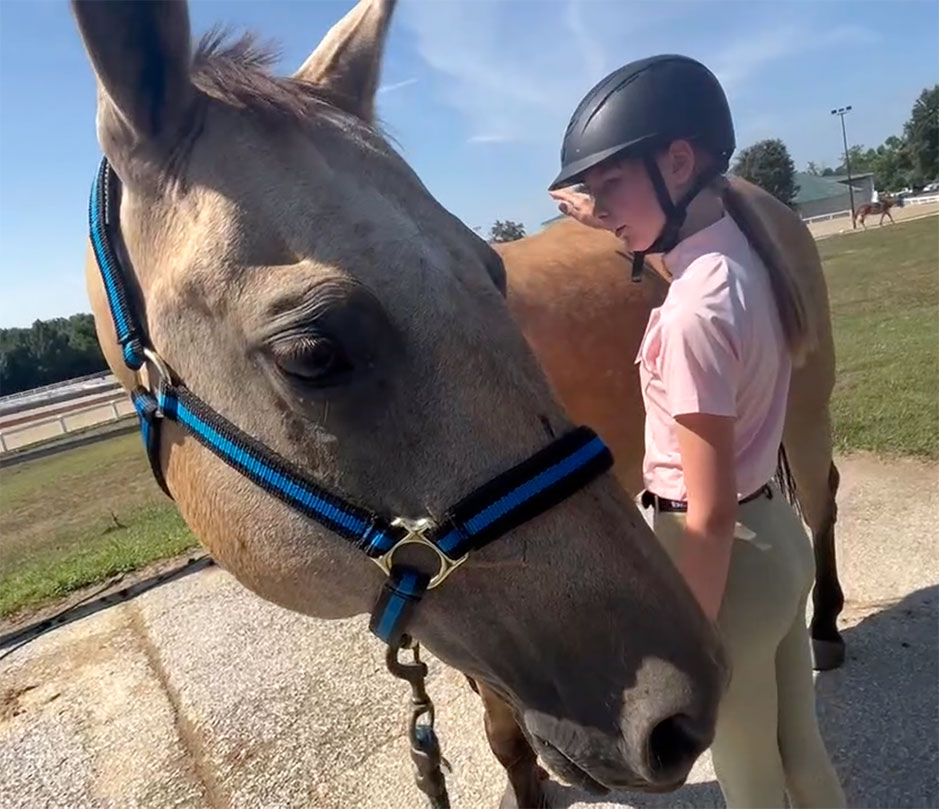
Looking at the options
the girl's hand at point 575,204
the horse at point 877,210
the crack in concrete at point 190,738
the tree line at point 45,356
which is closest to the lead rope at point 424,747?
the girl's hand at point 575,204

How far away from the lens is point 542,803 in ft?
8.87

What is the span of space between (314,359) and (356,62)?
0.94m

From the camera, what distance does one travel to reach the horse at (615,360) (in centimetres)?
283

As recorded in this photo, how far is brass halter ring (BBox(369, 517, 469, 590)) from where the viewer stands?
49.8 inches

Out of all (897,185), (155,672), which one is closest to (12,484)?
(155,672)

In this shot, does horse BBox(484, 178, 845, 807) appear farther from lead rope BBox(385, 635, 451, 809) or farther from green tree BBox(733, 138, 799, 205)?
green tree BBox(733, 138, 799, 205)

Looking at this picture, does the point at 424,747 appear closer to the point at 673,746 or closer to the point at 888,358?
the point at 673,746

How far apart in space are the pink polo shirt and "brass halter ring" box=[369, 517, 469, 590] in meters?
0.59

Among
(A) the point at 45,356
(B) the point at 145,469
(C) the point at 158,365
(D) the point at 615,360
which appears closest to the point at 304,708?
(D) the point at 615,360

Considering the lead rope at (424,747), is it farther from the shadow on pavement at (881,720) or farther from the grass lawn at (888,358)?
the grass lawn at (888,358)

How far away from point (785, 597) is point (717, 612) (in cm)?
23

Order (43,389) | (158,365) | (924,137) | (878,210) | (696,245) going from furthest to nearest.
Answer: (924,137)
(878,210)
(43,389)
(696,245)
(158,365)

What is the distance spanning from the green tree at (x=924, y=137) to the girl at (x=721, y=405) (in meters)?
79.1

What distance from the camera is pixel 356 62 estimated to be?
1799 millimetres
